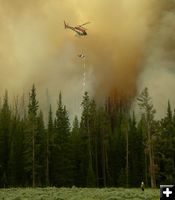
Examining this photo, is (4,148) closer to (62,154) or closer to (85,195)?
(62,154)

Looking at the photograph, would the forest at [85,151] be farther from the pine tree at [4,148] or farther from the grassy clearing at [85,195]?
the grassy clearing at [85,195]

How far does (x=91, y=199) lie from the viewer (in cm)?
3812

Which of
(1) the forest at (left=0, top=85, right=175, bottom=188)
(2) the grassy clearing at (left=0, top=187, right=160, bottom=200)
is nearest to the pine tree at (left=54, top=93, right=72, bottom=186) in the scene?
(1) the forest at (left=0, top=85, right=175, bottom=188)

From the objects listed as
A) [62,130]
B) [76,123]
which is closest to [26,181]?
[62,130]

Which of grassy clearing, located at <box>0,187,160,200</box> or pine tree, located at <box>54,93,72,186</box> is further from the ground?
pine tree, located at <box>54,93,72,186</box>

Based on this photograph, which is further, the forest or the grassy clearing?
the forest

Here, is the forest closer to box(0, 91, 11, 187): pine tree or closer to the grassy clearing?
box(0, 91, 11, 187): pine tree

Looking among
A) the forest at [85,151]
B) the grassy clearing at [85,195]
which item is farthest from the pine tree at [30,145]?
the grassy clearing at [85,195]

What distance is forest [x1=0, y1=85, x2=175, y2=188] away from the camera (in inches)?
3561

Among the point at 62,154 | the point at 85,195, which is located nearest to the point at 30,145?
the point at 62,154

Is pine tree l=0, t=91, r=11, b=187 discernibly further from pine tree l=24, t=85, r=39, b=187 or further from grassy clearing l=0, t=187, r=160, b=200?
grassy clearing l=0, t=187, r=160, b=200

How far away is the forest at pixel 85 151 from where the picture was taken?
3561 inches

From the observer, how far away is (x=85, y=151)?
98.7 metres

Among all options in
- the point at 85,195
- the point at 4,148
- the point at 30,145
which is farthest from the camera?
the point at 4,148
